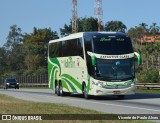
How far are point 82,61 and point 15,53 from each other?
11386 cm

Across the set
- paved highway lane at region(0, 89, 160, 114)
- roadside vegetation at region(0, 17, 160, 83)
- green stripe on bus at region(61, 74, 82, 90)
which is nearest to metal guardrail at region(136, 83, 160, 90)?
green stripe on bus at region(61, 74, 82, 90)

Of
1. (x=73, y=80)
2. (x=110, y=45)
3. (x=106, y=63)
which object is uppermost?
(x=110, y=45)

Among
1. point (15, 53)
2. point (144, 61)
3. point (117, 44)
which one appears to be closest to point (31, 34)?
point (15, 53)

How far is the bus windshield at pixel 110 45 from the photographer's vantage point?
103 ft

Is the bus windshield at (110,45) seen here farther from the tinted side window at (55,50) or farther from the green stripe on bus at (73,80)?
the tinted side window at (55,50)

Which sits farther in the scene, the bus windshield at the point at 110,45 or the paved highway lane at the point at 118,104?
the bus windshield at the point at 110,45

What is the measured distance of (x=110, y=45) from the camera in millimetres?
31547

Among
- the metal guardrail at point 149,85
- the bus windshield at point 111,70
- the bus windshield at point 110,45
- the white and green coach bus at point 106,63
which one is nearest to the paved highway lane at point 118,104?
the white and green coach bus at point 106,63

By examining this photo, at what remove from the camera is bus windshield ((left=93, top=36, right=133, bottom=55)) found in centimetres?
3131

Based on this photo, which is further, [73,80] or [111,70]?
[73,80]

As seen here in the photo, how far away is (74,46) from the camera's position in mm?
34344

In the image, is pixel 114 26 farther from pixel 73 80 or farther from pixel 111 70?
pixel 111 70

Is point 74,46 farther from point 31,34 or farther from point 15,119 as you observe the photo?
point 31,34

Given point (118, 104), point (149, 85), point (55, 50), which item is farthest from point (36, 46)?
point (118, 104)
